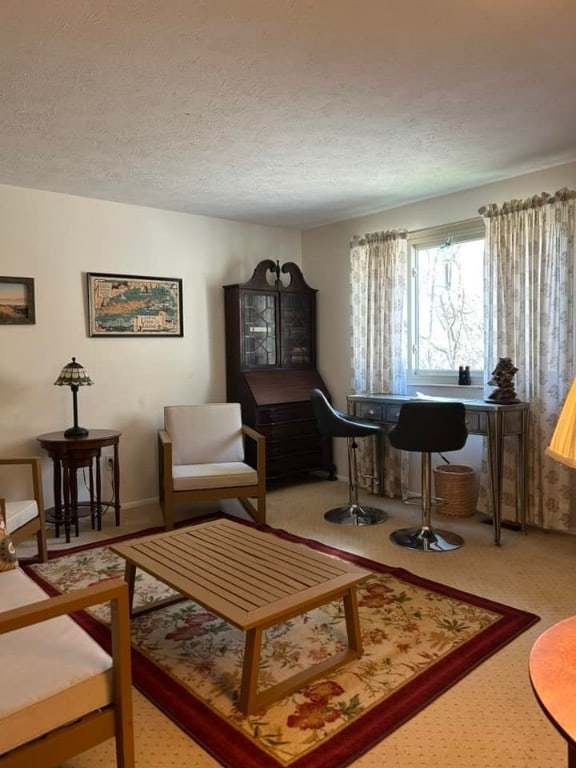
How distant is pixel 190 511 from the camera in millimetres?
4328

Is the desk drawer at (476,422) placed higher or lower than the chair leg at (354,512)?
higher

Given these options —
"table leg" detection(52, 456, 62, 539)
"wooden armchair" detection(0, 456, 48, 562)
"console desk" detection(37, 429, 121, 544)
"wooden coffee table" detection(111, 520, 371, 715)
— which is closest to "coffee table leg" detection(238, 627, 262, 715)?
"wooden coffee table" detection(111, 520, 371, 715)

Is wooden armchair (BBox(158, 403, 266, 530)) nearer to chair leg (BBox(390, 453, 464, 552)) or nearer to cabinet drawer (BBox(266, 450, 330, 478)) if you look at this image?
cabinet drawer (BBox(266, 450, 330, 478))

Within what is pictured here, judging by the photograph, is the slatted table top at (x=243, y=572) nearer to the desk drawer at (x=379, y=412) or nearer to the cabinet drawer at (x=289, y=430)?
the desk drawer at (x=379, y=412)

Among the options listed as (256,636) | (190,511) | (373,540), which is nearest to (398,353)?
(373,540)

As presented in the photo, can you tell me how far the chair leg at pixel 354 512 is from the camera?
3938mm

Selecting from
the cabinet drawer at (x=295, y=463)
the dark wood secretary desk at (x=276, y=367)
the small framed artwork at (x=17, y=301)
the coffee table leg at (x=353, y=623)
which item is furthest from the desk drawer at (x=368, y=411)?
the small framed artwork at (x=17, y=301)

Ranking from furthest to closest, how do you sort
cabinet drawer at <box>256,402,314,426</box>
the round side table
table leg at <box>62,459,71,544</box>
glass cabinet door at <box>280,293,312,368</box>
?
glass cabinet door at <box>280,293,312,368</box> < cabinet drawer at <box>256,402,314,426</box> < table leg at <box>62,459,71,544</box> < the round side table

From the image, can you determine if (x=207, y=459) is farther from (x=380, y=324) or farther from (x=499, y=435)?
(x=499, y=435)

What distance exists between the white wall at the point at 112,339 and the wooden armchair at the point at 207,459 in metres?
0.39

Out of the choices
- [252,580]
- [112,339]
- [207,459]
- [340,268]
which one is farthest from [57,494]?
[340,268]

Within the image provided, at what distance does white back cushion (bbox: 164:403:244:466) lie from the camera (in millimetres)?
4184

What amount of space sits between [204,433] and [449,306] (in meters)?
2.20

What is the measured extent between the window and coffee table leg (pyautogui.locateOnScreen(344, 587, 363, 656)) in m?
2.46
